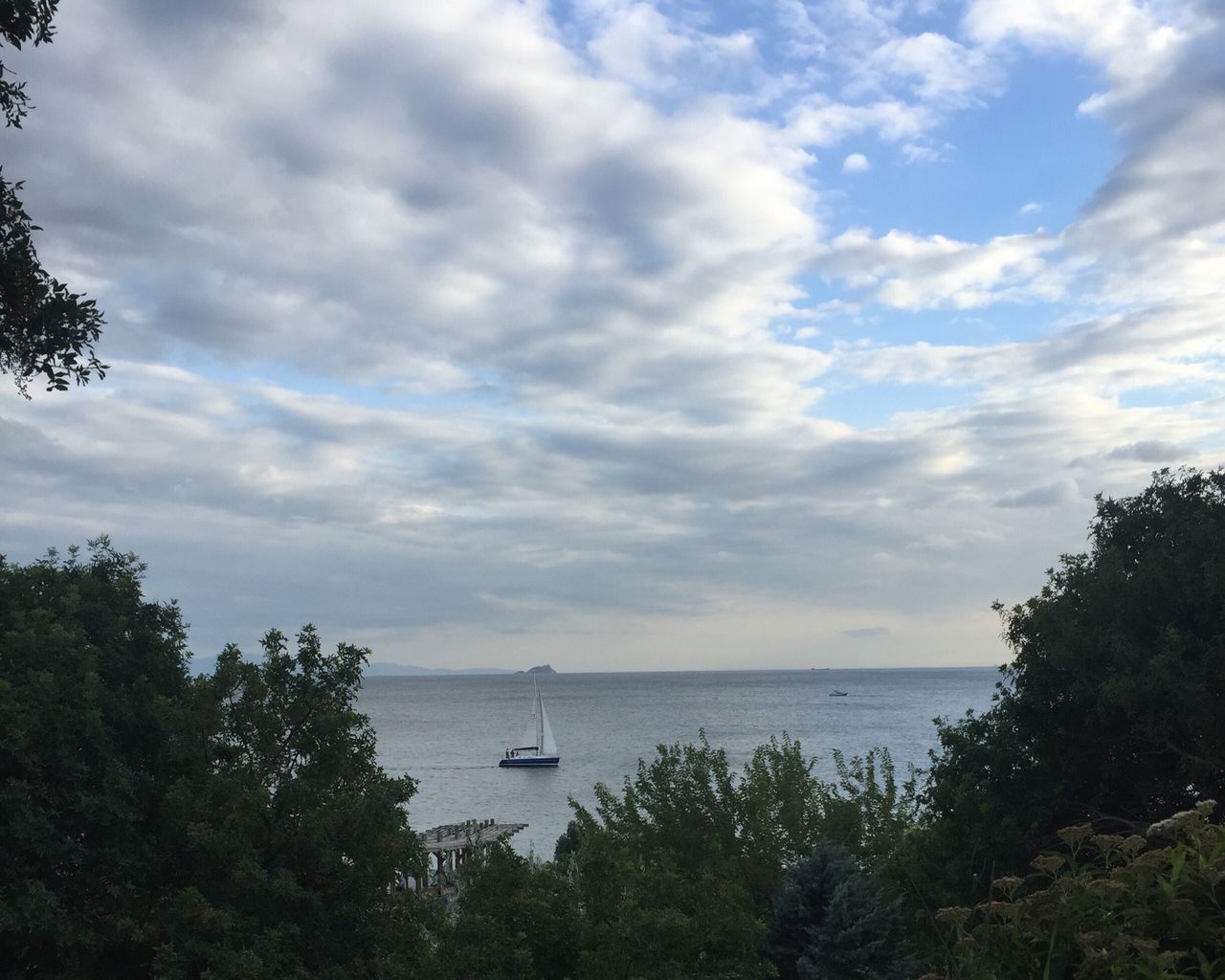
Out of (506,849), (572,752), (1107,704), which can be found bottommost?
(572,752)

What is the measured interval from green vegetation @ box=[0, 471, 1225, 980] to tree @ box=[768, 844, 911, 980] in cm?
5

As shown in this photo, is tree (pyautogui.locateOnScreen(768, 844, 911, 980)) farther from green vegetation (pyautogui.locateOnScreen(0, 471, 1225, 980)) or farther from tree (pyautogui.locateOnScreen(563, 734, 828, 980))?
tree (pyautogui.locateOnScreen(563, 734, 828, 980))

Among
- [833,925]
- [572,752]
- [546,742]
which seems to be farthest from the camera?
[572,752]

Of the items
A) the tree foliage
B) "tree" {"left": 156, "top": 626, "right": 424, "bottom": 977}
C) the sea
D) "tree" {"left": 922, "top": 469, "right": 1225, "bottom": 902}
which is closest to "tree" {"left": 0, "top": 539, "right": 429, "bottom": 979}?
"tree" {"left": 156, "top": 626, "right": 424, "bottom": 977}

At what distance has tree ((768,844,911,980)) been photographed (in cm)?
1653

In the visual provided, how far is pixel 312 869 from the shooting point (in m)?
17.1

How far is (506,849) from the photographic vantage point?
49.4ft

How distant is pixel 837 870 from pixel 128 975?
1217 cm

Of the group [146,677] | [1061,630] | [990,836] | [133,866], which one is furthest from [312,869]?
[1061,630]

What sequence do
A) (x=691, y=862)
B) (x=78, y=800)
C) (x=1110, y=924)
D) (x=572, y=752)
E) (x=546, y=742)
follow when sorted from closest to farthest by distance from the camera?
(x=1110, y=924) < (x=78, y=800) < (x=691, y=862) < (x=546, y=742) < (x=572, y=752)

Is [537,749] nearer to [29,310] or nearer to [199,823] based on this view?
[199,823]

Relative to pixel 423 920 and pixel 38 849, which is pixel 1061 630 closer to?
pixel 423 920

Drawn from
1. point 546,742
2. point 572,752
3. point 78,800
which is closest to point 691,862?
point 78,800

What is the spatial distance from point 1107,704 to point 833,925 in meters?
6.90
